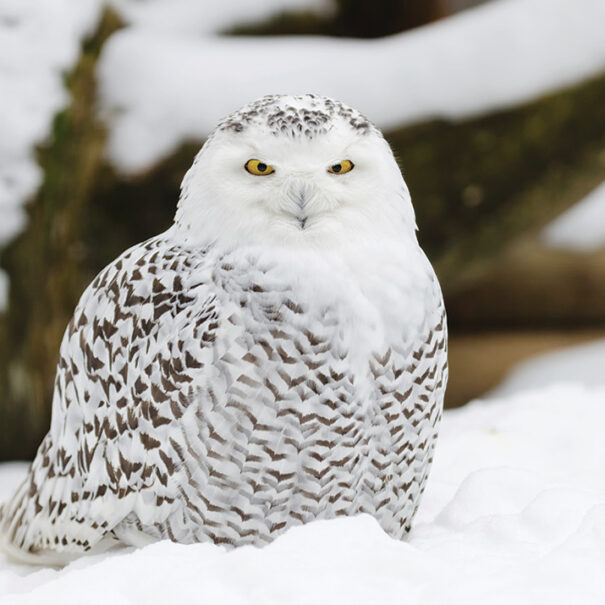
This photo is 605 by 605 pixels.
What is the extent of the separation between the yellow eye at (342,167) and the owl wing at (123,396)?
33 cm

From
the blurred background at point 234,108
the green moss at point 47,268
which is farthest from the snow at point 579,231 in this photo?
the green moss at point 47,268

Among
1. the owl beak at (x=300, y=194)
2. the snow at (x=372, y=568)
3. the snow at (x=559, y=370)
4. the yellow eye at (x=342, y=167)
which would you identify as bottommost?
the snow at (x=559, y=370)

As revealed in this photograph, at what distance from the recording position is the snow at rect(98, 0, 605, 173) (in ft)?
14.1

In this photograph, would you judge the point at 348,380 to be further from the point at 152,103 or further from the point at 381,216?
the point at 152,103

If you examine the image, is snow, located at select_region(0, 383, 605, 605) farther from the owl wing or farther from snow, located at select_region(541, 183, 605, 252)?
snow, located at select_region(541, 183, 605, 252)

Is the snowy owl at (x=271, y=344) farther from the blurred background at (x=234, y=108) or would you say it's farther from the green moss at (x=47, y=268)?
the blurred background at (x=234, y=108)

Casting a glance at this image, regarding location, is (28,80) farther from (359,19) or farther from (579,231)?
(579,231)

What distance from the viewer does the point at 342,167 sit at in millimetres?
1952

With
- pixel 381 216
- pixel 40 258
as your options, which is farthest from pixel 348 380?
pixel 40 258

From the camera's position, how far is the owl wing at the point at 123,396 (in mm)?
1987

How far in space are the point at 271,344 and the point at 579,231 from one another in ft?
15.2

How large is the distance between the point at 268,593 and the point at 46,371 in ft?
8.96

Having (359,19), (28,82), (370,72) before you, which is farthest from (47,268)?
(359,19)

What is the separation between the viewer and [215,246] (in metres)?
2.00
